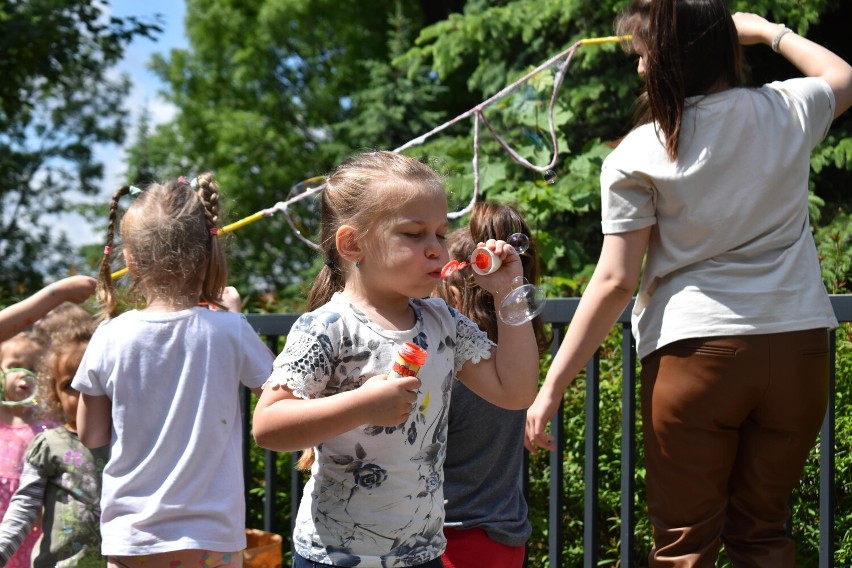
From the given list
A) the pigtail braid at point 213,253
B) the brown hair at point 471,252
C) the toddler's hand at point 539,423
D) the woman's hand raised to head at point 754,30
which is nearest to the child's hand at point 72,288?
the pigtail braid at point 213,253

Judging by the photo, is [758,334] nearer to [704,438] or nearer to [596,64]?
[704,438]

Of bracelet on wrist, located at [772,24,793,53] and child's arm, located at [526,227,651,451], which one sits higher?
bracelet on wrist, located at [772,24,793,53]

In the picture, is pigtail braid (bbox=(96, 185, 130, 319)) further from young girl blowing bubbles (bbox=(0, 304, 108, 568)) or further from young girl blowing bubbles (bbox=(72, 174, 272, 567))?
young girl blowing bubbles (bbox=(72, 174, 272, 567))

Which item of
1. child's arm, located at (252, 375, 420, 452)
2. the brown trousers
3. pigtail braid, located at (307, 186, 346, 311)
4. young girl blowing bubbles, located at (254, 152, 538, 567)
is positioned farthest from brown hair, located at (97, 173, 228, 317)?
the brown trousers

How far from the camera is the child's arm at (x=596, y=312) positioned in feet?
8.41

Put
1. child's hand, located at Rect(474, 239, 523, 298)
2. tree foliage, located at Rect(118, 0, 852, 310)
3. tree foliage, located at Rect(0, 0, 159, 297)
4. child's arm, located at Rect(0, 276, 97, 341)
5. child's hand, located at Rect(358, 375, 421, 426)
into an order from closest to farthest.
Answer: 1. child's hand, located at Rect(358, 375, 421, 426)
2. child's hand, located at Rect(474, 239, 523, 298)
3. child's arm, located at Rect(0, 276, 97, 341)
4. tree foliage, located at Rect(118, 0, 852, 310)
5. tree foliage, located at Rect(0, 0, 159, 297)

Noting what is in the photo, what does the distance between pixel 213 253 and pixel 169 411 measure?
1.53 ft

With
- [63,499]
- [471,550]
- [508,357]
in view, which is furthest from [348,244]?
[63,499]

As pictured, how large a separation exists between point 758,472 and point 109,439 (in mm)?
1713

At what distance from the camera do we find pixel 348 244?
87.8 inches

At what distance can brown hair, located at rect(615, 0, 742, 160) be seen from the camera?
99.3 inches

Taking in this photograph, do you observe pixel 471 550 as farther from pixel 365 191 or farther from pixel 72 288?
pixel 72 288

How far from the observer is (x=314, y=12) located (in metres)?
22.0

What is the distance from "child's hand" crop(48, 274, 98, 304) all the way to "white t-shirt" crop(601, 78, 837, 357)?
1.63 m
